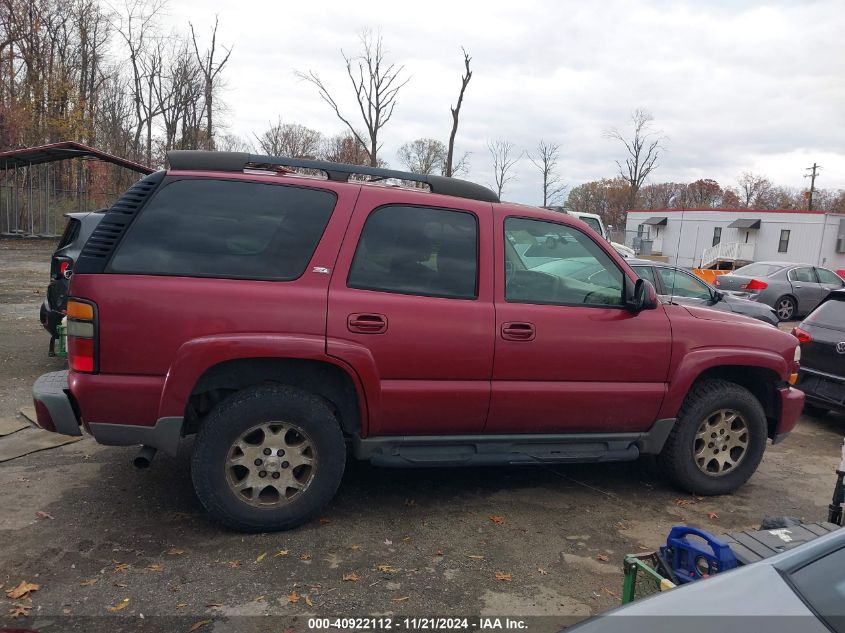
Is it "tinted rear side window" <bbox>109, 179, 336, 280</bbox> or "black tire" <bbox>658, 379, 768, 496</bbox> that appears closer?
"tinted rear side window" <bbox>109, 179, 336, 280</bbox>

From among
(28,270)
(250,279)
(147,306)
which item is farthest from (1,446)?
(28,270)

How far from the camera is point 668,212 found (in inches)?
1970

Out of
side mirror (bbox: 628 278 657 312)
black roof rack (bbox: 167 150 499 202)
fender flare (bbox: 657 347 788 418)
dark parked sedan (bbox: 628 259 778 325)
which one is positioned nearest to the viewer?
black roof rack (bbox: 167 150 499 202)

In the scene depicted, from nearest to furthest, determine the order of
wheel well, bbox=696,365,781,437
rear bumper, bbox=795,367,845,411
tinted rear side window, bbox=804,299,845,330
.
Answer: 1. wheel well, bbox=696,365,781,437
2. rear bumper, bbox=795,367,845,411
3. tinted rear side window, bbox=804,299,845,330

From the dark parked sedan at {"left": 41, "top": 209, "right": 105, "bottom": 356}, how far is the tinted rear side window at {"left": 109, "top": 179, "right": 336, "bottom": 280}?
3.64 metres

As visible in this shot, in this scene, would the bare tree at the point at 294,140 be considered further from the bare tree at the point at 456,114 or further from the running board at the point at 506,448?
the running board at the point at 506,448

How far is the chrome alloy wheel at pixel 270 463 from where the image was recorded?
144 inches

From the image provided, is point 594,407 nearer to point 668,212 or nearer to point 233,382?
point 233,382

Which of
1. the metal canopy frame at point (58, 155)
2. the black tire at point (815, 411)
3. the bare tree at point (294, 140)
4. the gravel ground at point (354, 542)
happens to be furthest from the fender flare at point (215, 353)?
the bare tree at point (294, 140)

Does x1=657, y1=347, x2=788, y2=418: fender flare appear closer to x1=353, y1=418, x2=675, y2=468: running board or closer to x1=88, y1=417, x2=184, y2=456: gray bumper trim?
x1=353, y1=418, x2=675, y2=468: running board

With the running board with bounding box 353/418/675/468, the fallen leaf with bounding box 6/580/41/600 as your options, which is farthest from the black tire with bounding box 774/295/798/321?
the fallen leaf with bounding box 6/580/41/600

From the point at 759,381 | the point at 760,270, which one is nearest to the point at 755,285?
the point at 760,270

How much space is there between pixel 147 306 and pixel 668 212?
169ft

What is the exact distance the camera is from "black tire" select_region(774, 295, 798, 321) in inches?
666
